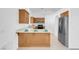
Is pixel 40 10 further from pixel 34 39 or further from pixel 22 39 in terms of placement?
pixel 22 39

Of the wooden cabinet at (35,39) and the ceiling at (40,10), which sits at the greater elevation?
the ceiling at (40,10)

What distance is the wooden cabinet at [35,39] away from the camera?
5.07 meters

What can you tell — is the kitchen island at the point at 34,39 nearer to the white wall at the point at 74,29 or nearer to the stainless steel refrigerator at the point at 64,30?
the stainless steel refrigerator at the point at 64,30

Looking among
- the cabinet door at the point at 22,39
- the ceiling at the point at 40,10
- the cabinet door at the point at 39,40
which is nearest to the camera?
the cabinet door at the point at 22,39

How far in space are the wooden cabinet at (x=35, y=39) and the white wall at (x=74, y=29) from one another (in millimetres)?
1028

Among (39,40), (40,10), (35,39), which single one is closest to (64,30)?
(39,40)

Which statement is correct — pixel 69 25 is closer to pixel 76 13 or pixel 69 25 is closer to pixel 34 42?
pixel 76 13

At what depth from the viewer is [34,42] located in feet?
16.9

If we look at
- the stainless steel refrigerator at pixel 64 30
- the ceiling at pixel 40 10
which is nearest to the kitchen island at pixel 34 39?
the stainless steel refrigerator at pixel 64 30

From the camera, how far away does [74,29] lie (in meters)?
4.65

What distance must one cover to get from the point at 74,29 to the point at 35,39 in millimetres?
1761

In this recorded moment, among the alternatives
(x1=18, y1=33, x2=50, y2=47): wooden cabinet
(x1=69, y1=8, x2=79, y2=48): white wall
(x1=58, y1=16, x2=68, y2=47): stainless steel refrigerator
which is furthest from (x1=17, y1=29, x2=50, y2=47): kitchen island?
(x1=69, y1=8, x2=79, y2=48): white wall
